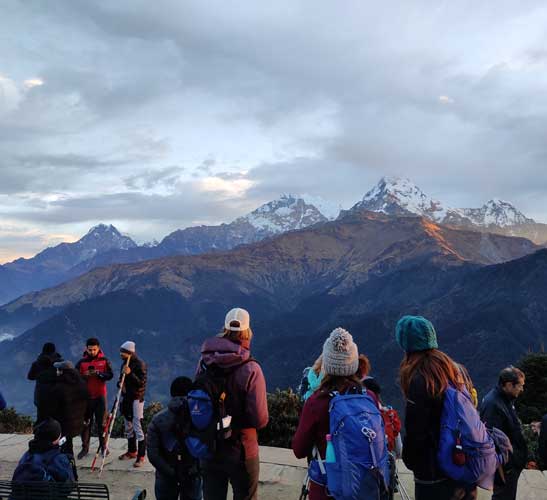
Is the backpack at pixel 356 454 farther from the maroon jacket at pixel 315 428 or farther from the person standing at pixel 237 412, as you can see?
the person standing at pixel 237 412

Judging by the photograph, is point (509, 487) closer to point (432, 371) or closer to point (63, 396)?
point (432, 371)

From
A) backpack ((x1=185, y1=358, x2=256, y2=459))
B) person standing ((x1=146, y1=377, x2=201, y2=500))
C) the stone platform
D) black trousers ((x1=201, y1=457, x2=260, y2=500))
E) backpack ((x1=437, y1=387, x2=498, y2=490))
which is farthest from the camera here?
the stone platform

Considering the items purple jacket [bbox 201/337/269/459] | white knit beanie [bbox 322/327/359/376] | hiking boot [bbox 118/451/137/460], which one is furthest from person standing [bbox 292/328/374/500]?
hiking boot [bbox 118/451/137/460]

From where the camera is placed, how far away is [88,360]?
27.6 ft

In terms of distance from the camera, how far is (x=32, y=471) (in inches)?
187

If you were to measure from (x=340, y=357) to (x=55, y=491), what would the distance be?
10.1ft

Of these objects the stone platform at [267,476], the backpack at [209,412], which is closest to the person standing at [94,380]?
the stone platform at [267,476]

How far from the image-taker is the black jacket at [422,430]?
3.59m

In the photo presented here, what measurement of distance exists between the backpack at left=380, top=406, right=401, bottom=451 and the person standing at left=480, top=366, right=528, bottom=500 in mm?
1390

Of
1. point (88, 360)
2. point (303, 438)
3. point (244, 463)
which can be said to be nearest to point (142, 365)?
point (88, 360)

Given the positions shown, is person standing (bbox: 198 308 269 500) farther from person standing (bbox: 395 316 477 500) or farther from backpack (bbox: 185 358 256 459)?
person standing (bbox: 395 316 477 500)

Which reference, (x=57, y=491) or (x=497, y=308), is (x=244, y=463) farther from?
(x=497, y=308)

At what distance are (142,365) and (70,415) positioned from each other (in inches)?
52.1

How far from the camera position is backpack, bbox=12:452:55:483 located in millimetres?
4742
